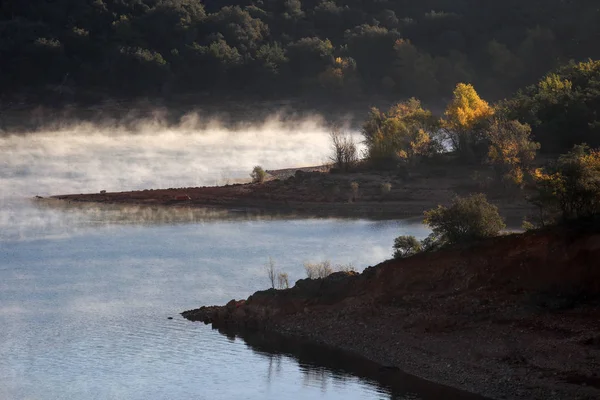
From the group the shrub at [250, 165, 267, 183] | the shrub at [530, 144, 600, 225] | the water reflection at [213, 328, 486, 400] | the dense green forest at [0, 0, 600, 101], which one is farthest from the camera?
the dense green forest at [0, 0, 600, 101]

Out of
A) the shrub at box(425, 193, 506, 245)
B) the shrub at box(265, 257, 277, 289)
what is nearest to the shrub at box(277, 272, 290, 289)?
the shrub at box(265, 257, 277, 289)

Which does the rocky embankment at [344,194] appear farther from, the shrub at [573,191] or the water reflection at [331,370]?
the water reflection at [331,370]

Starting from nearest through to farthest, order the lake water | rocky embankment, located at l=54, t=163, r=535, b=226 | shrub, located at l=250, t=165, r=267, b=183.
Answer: the lake water
rocky embankment, located at l=54, t=163, r=535, b=226
shrub, located at l=250, t=165, r=267, b=183

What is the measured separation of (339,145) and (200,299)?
104 feet

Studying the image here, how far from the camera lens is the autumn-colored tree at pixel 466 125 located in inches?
2805

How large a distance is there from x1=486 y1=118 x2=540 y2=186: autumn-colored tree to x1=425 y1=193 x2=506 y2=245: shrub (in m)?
24.1

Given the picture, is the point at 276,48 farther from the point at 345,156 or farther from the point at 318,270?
the point at 318,270

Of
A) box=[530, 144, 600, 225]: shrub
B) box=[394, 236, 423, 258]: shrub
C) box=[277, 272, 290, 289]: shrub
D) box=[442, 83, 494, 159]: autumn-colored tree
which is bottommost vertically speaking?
box=[277, 272, 290, 289]: shrub

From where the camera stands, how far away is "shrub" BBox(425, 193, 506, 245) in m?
39.2

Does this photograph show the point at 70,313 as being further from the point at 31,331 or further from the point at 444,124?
the point at 444,124

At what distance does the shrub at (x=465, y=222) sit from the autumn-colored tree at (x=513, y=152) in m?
24.1

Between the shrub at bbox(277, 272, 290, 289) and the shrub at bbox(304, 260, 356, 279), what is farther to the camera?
the shrub at bbox(304, 260, 356, 279)

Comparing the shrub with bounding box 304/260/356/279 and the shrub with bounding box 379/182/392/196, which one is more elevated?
the shrub with bounding box 379/182/392/196

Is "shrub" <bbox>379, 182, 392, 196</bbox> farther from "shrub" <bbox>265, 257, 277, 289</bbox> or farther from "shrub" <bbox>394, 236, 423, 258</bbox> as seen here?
"shrub" <bbox>394, 236, 423, 258</bbox>
